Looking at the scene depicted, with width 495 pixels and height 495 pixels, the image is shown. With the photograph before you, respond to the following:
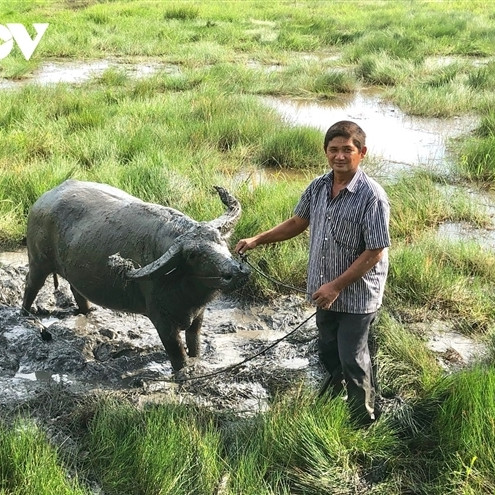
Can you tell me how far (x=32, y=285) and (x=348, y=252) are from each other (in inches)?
87.3

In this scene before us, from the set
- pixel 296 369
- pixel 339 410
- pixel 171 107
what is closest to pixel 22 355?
pixel 296 369

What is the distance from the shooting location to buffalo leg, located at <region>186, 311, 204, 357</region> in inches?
148

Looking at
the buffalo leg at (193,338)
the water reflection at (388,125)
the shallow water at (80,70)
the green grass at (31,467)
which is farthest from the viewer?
the shallow water at (80,70)

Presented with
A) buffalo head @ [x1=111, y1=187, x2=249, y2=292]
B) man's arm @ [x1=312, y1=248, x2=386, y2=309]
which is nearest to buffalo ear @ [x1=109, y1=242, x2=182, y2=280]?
buffalo head @ [x1=111, y1=187, x2=249, y2=292]

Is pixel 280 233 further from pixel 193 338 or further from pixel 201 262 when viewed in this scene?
pixel 193 338

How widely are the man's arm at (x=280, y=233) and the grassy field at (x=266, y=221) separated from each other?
2.55 ft

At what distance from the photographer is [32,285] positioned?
13.8ft

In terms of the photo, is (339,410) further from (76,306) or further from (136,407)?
(76,306)

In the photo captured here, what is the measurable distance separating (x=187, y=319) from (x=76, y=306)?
4.68ft

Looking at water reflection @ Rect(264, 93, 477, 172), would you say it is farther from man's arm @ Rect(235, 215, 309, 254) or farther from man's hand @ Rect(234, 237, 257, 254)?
man's hand @ Rect(234, 237, 257, 254)

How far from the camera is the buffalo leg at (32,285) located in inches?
164

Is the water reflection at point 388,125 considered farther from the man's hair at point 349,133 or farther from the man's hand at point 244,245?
the man's hair at point 349,133

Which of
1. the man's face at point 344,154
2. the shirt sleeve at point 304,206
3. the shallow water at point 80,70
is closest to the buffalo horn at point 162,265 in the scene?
the shirt sleeve at point 304,206

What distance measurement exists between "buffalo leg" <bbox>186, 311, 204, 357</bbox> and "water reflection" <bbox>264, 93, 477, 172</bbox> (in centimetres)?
423
